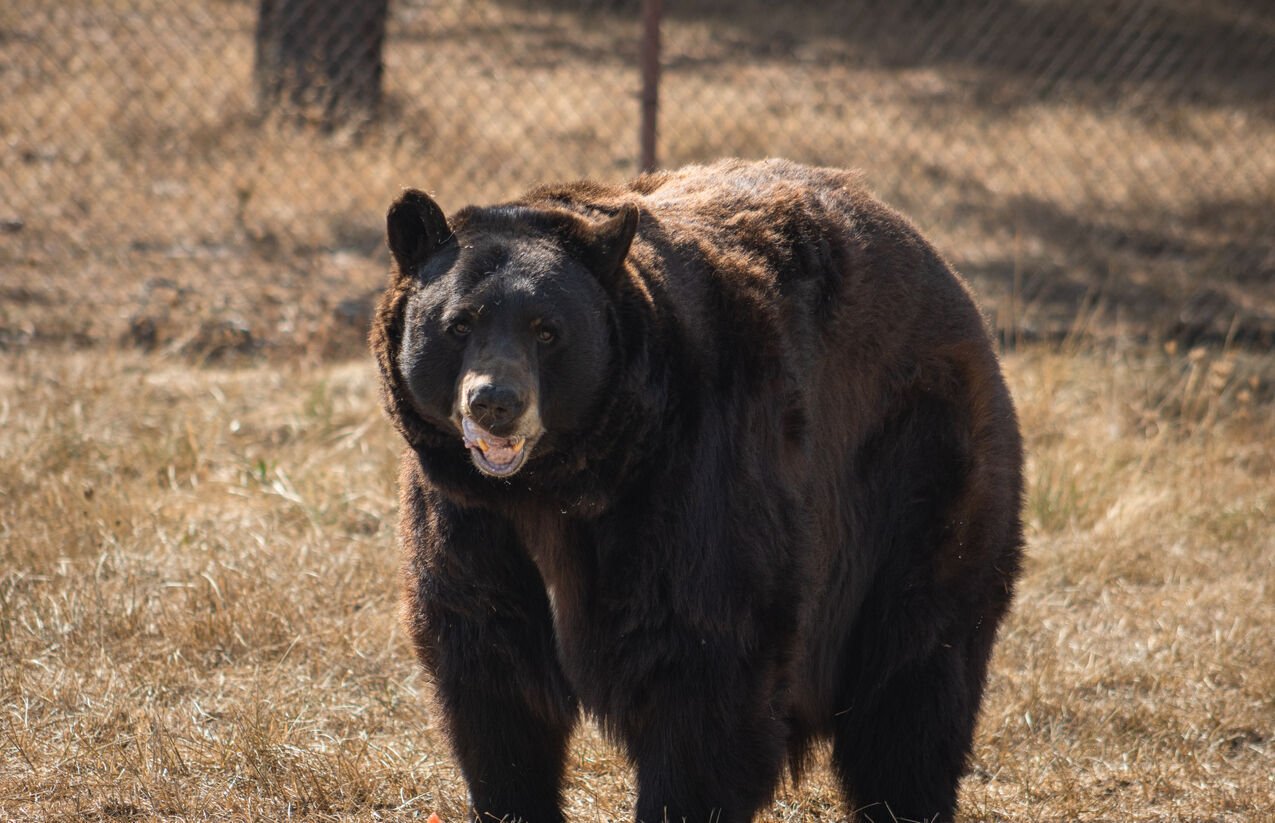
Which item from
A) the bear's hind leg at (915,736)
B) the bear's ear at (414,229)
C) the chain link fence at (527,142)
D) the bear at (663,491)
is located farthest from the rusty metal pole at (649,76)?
the bear's ear at (414,229)

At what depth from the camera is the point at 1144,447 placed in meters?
7.20

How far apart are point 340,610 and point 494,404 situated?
252cm

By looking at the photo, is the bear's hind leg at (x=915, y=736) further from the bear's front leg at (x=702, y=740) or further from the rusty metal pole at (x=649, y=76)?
the rusty metal pole at (x=649, y=76)

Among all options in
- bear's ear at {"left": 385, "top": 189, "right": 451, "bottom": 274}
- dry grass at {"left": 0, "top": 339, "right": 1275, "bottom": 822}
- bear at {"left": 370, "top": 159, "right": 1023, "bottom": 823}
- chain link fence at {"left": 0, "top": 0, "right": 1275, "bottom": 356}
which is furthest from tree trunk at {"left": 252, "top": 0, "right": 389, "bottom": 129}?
bear's ear at {"left": 385, "top": 189, "right": 451, "bottom": 274}

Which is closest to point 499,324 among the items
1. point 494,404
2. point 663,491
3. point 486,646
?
point 494,404

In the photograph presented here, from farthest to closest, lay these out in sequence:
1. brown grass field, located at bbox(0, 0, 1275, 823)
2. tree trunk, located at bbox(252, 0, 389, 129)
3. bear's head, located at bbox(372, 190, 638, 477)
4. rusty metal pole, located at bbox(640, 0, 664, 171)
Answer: tree trunk, located at bbox(252, 0, 389, 129)
rusty metal pole, located at bbox(640, 0, 664, 171)
brown grass field, located at bbox(0, 0, 1275, 823)
bear's head, located at bbox(372, 190, 638, 477)

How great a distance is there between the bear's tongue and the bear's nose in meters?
0.04

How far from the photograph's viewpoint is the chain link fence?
30.6 feet

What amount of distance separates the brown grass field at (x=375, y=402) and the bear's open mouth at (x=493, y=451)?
0.94 metres

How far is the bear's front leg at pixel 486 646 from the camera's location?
3.58m

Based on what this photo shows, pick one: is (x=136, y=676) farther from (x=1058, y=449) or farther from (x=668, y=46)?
(x=668, y=46)

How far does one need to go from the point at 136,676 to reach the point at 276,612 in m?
0.54

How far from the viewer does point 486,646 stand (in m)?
3.62

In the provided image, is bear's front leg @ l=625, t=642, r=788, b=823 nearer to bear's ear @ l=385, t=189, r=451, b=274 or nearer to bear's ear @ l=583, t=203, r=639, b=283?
bear's ear @ l=583, t=203, r=639, b=283
